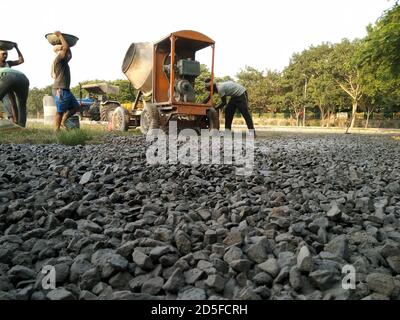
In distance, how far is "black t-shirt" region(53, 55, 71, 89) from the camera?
724cm

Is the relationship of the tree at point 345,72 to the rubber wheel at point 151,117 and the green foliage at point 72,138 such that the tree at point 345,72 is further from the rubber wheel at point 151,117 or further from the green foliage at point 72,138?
the green foliage at point 72,138

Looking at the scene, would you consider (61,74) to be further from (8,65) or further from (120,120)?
(120,120)

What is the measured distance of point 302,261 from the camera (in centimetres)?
135

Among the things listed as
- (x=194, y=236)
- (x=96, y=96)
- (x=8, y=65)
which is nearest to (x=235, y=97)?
(x=8, y=65)

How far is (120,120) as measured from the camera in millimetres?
9766

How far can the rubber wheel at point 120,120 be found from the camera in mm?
9570

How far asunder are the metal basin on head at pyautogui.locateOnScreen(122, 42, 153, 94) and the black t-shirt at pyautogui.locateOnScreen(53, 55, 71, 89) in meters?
2.42

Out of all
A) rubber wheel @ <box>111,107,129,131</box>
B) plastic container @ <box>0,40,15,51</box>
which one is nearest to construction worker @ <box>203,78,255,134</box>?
rubber wheel @ <box>111,107,129,131</box>

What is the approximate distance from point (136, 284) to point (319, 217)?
119cm

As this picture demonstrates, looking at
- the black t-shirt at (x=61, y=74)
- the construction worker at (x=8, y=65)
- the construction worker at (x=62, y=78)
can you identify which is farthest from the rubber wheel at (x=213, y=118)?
the construction worker at (x=8, y=65)

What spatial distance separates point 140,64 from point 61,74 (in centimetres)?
265

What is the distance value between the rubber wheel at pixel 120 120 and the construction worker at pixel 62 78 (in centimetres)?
224

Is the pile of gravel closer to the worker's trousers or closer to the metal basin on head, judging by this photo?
the worker's trousers

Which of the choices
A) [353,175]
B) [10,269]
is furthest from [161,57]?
[10,269]
